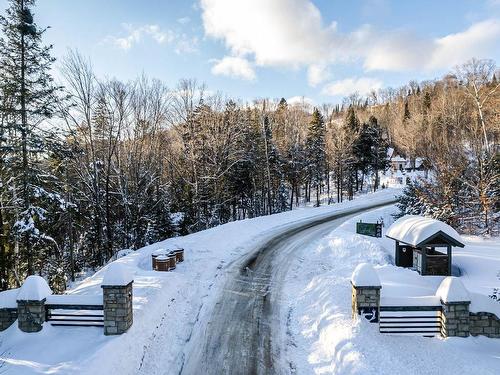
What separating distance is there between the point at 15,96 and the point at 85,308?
10908 mm

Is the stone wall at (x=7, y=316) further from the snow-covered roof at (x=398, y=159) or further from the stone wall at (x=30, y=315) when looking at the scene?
the snow-covered roof at (x=398, y=159)

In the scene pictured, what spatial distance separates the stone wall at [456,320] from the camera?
8031 mm

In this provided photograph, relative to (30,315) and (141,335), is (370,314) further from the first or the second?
(30,315)

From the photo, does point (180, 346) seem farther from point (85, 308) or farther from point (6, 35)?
point (6, 35)

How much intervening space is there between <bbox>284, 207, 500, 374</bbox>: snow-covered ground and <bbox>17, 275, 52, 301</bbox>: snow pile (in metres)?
6.38

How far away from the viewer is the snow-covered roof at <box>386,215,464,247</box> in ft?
41.3

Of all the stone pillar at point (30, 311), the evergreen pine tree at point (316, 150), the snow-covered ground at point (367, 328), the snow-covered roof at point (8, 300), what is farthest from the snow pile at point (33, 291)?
the evergreen pine tree at point (316, 150)

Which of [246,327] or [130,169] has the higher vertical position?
[130,169]

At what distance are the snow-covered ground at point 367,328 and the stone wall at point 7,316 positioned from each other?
7051 millimetres

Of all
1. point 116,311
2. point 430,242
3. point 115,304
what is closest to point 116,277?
point 115,304

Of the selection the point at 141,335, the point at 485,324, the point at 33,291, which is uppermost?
the point at 33,291

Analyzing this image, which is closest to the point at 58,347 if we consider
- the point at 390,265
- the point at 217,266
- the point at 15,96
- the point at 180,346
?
the point at 180,346

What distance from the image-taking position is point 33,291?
8.26 meters

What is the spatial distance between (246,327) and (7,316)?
6216 mm
